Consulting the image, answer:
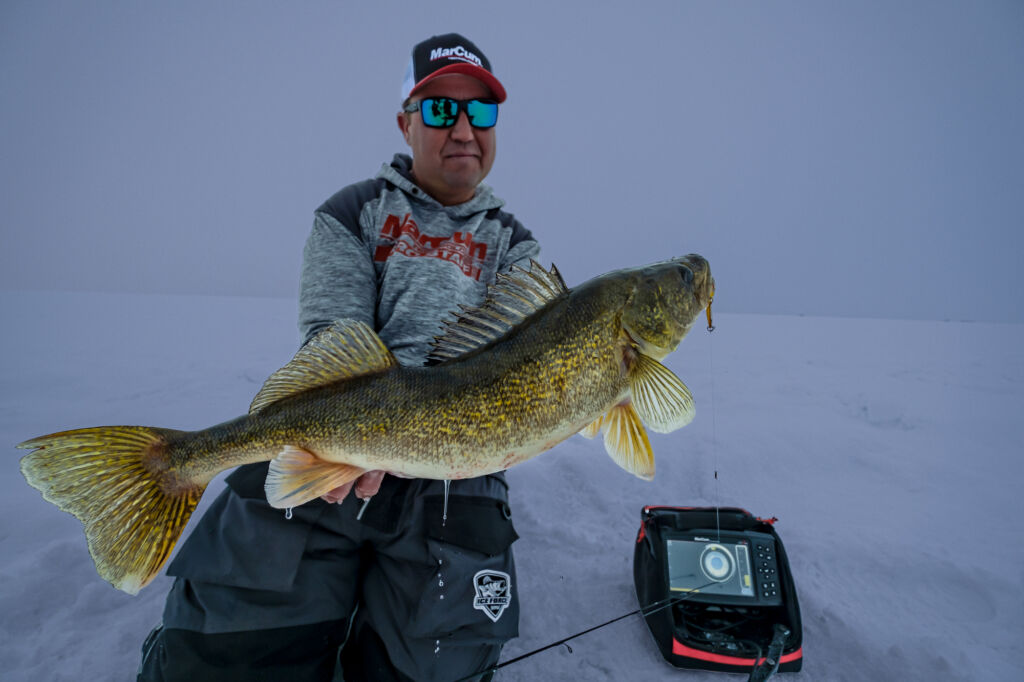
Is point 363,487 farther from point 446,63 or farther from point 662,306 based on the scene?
point 446,63

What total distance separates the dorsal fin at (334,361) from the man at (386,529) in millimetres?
412

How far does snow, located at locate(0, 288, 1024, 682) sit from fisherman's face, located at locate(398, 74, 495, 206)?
2274mm

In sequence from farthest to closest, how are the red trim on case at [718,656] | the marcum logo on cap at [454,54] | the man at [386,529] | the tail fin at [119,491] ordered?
the marcum logo on cap at [454,54], the red trim on case at [718,656], the man at [386,529], the tail fin at [119,491]

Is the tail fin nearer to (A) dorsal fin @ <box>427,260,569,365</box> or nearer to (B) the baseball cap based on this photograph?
(A) dorsal fin @ <box>427,260,569,365</box>

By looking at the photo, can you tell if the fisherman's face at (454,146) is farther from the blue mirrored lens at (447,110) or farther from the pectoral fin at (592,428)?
the pectoral fin at (592,428)

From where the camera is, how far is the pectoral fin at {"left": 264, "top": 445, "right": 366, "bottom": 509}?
1.57 meters

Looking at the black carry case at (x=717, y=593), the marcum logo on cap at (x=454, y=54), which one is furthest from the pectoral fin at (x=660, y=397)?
the marcum logo on cap at (x=454, y=54)

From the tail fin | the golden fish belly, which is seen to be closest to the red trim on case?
the golden fish belly

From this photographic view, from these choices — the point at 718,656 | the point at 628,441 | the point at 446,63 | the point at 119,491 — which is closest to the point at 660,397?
the point at 628,441

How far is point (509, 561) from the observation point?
2.15m

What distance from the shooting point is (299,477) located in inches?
63.6

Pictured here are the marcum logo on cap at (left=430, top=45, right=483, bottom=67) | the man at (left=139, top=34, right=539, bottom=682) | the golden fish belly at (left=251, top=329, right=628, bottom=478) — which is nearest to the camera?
the golden fish belly at (left=251, top=329, right=628, bottom=478)

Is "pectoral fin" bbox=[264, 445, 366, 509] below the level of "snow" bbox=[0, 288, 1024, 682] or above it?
above

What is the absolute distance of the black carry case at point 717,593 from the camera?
2.02m
